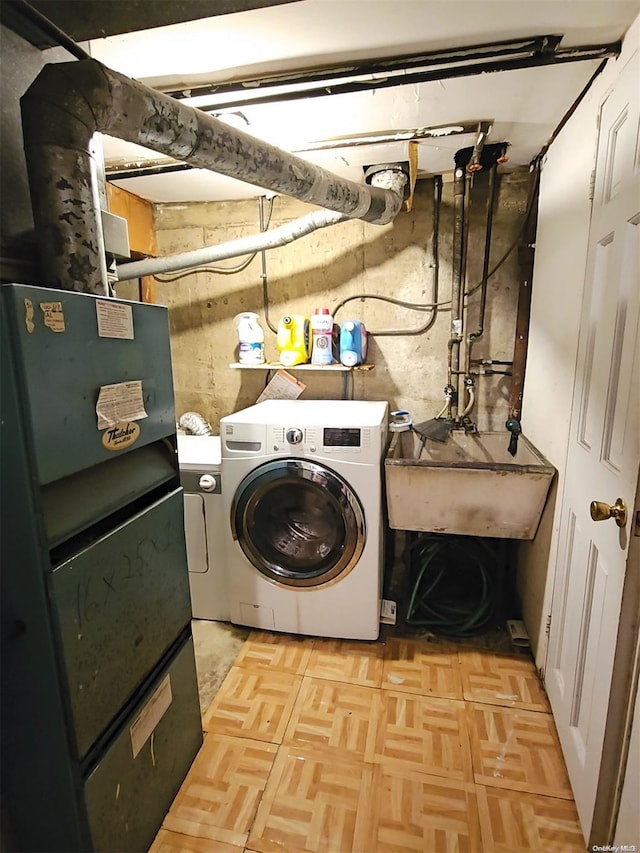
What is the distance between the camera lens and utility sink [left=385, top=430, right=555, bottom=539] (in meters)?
1.74

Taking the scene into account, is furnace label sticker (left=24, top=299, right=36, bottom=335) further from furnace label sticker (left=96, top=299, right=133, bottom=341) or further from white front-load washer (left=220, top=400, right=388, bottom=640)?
white front-load washer (left=220, top=400, right=388, bottom=640)

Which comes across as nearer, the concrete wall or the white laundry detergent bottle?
the concrete wall

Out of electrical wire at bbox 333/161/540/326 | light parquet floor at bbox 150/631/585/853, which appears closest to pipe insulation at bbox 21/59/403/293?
electrical wire at bbox 333/161/540/326

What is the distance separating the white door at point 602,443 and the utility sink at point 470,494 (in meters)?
0.25

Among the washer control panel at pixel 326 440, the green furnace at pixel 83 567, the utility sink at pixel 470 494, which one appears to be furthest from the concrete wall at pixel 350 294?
the green furnace at pixel 83 567

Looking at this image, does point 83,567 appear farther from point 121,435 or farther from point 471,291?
point 471,291

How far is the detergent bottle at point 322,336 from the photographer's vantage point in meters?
2.33

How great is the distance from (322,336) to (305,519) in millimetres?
994

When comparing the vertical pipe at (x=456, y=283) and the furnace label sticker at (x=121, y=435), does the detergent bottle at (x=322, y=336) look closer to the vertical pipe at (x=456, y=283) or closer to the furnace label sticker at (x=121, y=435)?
the vertical pipe at (x=456, y=283)

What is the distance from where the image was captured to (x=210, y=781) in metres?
1.41

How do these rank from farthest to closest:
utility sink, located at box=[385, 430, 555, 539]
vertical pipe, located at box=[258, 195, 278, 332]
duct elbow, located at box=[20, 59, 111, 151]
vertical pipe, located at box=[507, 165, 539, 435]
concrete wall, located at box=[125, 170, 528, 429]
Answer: vertical pipe, located at box=[258, 195, 278, 332] → concrete wall, located at box=[125, 170, 528, 429] → vertical pipe, located at box=[507, 165, 539, 435] → utility sink, located at box=[385, 430, 555, 539] → duct elbow, located at box=[20, 59, 111, 151]

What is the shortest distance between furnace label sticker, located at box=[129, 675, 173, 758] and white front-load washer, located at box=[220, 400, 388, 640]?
757 millimetres

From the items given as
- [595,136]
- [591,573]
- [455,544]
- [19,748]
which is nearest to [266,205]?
[595,136]

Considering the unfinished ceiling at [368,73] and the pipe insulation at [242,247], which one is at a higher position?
the unfinished ceiling at [368,73]
